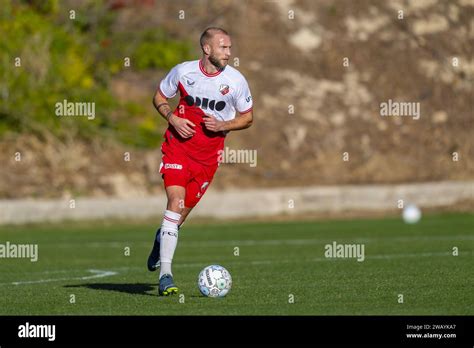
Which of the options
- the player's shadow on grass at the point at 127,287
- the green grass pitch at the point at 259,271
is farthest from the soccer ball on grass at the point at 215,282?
the player's shadow on grass at the point at 127,287

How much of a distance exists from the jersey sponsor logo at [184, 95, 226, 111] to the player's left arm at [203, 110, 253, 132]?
11 centimetres

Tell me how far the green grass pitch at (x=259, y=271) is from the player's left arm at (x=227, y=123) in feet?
6.00

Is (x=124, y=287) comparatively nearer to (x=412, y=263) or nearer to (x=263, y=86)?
(x=412, y=263)

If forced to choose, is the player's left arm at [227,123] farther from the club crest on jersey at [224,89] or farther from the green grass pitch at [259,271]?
the green grass pitch at [259,271]

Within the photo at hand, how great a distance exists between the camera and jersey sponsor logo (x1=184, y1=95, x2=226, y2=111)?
39.5 ft

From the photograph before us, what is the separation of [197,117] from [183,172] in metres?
0.63

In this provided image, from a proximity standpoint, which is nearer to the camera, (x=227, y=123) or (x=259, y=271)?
(x=227, y=123)

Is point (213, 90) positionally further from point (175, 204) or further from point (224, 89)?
point (175, 204)

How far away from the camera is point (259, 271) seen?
49.6 feet

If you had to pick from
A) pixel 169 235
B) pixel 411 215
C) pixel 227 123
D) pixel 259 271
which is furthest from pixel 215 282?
pixel 411 215

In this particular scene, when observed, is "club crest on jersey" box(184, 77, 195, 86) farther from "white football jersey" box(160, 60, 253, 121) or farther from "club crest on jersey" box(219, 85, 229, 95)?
"club crest on jersey" box(219, 85, 229, 95)

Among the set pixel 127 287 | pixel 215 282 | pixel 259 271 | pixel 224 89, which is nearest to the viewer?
pixel 215 282

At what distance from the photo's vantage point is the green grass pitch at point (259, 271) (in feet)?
35.4

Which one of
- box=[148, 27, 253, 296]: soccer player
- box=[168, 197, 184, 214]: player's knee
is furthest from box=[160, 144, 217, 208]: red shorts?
box=[168, 197, 184, 214]: player's knee
